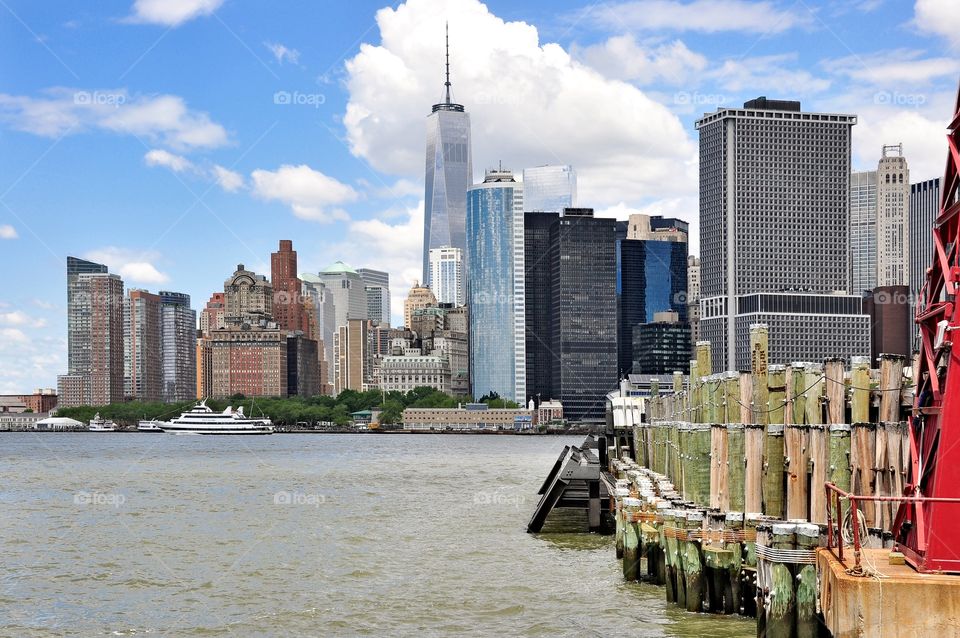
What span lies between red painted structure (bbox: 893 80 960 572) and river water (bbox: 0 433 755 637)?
6.28 meters

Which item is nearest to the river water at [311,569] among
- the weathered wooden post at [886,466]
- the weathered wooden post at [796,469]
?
the weathered wooden post at [796,469]

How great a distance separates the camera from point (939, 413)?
643 inches

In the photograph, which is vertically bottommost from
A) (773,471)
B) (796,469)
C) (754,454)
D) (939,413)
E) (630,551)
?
(630,551)

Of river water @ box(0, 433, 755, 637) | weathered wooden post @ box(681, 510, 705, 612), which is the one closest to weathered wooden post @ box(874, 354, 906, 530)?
river water @ box(0, 433, 755, 637)

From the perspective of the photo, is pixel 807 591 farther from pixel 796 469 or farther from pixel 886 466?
pixel 796 469

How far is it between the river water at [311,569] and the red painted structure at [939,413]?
6.28 m

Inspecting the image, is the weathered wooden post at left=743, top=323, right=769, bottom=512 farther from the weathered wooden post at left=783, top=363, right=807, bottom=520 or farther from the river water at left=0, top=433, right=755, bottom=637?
the river water at left=0, top=433, right=755, bottom=637

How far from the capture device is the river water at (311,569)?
28391 millimetres

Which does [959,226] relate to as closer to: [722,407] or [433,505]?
[722,407]

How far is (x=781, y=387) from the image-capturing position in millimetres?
24250

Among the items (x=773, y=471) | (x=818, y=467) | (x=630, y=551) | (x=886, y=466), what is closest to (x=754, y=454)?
(x=773, y=471)

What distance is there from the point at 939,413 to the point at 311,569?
85.4 feet

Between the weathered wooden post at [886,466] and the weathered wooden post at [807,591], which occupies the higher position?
the weathered wooden post at [886,466]

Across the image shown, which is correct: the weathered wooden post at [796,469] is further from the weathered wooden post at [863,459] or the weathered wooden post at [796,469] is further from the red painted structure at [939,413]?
the red painted structure at [939,413]
